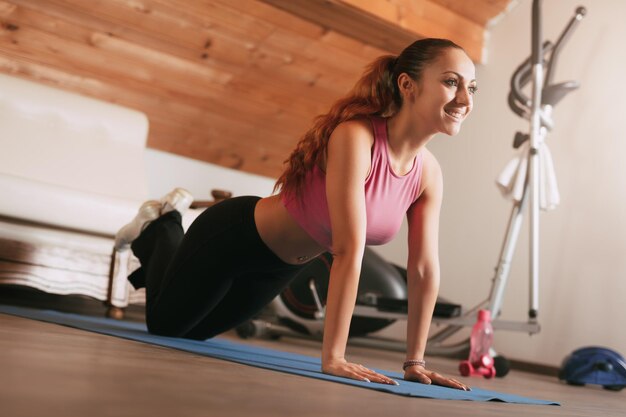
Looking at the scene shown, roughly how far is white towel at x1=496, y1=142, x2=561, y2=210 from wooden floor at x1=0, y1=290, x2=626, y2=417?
1.86 meters

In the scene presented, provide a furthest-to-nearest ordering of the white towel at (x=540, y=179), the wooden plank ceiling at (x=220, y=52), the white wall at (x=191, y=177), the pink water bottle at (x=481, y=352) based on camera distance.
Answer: the white wall at (x=191, y=177) < the wooden plank ceiling at (x=220, y=52) < the white towel at (x=540, y=179) < the pink water bottle at (x=481, y=352)

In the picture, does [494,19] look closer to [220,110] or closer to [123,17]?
[220,110]

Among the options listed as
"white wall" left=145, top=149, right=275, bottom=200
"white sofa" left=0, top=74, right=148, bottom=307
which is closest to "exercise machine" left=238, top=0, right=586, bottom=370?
"white sofa" left=0, top=74, right=148, bottom=307

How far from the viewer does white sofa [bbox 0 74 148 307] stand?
120 inches

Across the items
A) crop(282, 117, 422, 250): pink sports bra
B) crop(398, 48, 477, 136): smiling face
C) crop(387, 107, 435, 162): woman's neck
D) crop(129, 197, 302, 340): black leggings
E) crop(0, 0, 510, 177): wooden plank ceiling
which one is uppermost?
crop(0, 0, 510, 177): wooden plank ceiling

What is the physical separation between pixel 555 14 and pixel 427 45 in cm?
280

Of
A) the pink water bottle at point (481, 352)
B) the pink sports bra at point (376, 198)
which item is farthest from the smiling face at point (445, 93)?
the pink water bottle at point (481, 352)

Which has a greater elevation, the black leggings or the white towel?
the white towel

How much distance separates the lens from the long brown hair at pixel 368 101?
176 centimetres

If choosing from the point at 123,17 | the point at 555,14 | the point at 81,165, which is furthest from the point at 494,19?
the point at 81,165

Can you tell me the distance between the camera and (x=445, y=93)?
1.73 meters

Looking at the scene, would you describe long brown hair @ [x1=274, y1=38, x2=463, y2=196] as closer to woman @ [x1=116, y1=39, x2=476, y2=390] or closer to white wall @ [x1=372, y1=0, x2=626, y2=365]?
woman @ [x1=116, y1=39, x2=476, y2=390]

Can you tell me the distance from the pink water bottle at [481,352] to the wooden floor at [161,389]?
111cm

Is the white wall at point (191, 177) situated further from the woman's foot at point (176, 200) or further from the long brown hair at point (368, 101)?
the long brown hair at point (368, 101)
